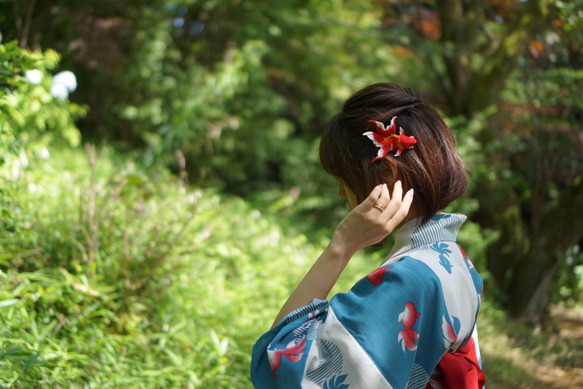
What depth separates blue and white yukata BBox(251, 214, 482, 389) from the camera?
1.09 meters

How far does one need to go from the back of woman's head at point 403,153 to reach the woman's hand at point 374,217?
2.6 inches

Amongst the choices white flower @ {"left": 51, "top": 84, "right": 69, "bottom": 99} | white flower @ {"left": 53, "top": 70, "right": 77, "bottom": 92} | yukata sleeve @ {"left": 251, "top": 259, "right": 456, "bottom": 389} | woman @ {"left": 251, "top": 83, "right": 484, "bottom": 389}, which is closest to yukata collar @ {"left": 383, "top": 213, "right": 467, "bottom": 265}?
woman @ {"left": 251, "top": 83, "right": 484, "bottom": 389}

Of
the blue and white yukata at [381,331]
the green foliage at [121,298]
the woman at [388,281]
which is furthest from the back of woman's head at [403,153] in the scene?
the green foliage at [121,298]

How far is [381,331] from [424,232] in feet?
1.06

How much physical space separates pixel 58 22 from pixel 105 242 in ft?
13.6

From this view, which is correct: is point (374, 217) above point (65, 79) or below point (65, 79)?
above

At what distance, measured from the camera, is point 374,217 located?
1.21 meters

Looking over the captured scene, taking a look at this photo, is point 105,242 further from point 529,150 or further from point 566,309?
point 529,150

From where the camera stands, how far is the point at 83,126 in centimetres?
833

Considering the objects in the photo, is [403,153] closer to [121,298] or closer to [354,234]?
[354,234]

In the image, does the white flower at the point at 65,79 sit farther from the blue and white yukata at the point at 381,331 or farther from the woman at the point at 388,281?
the blue and white yukata at the point at 381,331

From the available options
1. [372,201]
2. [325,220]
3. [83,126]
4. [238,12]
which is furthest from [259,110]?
[372,201]

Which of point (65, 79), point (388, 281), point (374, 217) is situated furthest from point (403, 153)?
point (65, 79)

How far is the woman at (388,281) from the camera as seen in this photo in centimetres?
110
